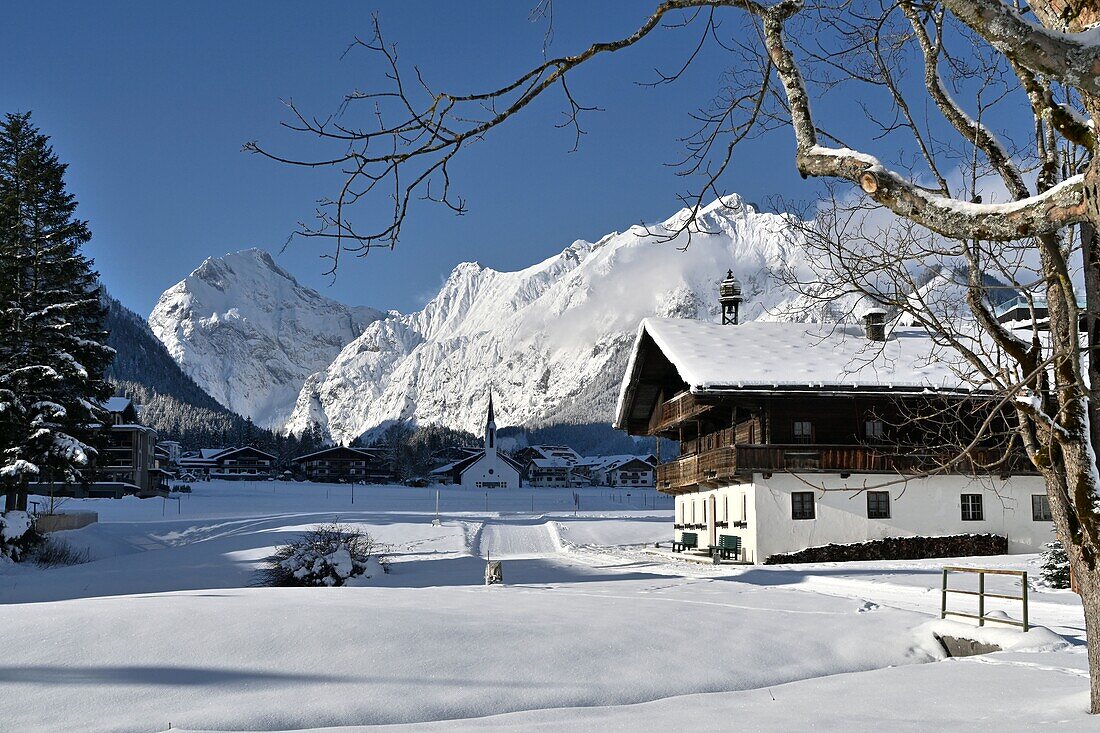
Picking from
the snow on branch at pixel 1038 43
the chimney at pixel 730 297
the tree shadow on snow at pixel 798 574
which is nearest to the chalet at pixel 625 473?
the chimney at pixel 730 297

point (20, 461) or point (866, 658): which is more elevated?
point (20, 461)

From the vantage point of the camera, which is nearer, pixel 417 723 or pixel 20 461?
pixel 417 723

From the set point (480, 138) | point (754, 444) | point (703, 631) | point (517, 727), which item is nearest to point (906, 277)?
point (480, 138)

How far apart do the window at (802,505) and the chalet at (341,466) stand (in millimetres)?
96076

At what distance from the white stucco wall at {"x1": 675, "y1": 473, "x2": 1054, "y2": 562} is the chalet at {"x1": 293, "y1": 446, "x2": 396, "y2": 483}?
9592cm

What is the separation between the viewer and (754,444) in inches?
1193

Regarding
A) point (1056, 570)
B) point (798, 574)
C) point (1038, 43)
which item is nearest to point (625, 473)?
point (798, 574)

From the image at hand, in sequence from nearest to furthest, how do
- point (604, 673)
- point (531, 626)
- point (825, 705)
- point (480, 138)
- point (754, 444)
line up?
point (480, 138)
point (825, 705)
point (604, 673)
point (531, 626)
point (754, 444)

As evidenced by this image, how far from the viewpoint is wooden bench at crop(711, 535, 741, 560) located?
3162cm

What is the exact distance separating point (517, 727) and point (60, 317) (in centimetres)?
3397

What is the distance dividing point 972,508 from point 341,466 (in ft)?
330

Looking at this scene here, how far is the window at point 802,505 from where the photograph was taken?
3053 centimetres

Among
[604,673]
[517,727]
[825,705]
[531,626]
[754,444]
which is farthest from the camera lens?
[754,444]

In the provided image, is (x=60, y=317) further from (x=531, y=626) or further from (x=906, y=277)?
(x=906, y=277)
